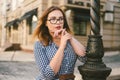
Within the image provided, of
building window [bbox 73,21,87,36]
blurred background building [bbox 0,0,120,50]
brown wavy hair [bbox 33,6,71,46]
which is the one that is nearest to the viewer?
brown wavy hair [bbox 33,6,71,46]

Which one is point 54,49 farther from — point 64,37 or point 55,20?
point 55,20

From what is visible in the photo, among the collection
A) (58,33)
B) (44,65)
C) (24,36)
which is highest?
(58,33)

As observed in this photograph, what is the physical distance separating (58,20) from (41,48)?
0.31 metres

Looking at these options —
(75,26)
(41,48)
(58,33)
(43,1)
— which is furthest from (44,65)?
(75,26)

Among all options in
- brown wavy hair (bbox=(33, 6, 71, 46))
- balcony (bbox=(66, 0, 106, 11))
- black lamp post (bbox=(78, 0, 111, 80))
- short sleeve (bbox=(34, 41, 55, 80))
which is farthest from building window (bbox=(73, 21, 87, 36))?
short sleeve (bbox=(34, 41, 55, 80))

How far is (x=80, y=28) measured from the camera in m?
20.4

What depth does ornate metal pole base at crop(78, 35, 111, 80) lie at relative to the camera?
3.22m

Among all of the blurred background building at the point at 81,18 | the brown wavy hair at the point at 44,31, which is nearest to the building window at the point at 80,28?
the blurred background building at the point at 81,18

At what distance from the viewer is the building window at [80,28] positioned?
20.3 metres

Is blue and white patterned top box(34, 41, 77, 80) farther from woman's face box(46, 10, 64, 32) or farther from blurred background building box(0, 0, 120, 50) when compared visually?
blurred background building box(0, 0, 120, 50)

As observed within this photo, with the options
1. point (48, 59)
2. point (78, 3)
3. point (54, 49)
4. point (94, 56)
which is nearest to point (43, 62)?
point (48, 59)

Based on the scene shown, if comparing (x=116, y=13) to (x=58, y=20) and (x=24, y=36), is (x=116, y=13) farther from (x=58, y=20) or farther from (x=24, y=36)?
(x=58, y=20)

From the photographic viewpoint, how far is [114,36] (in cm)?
2117

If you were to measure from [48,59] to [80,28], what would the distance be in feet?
58.6
